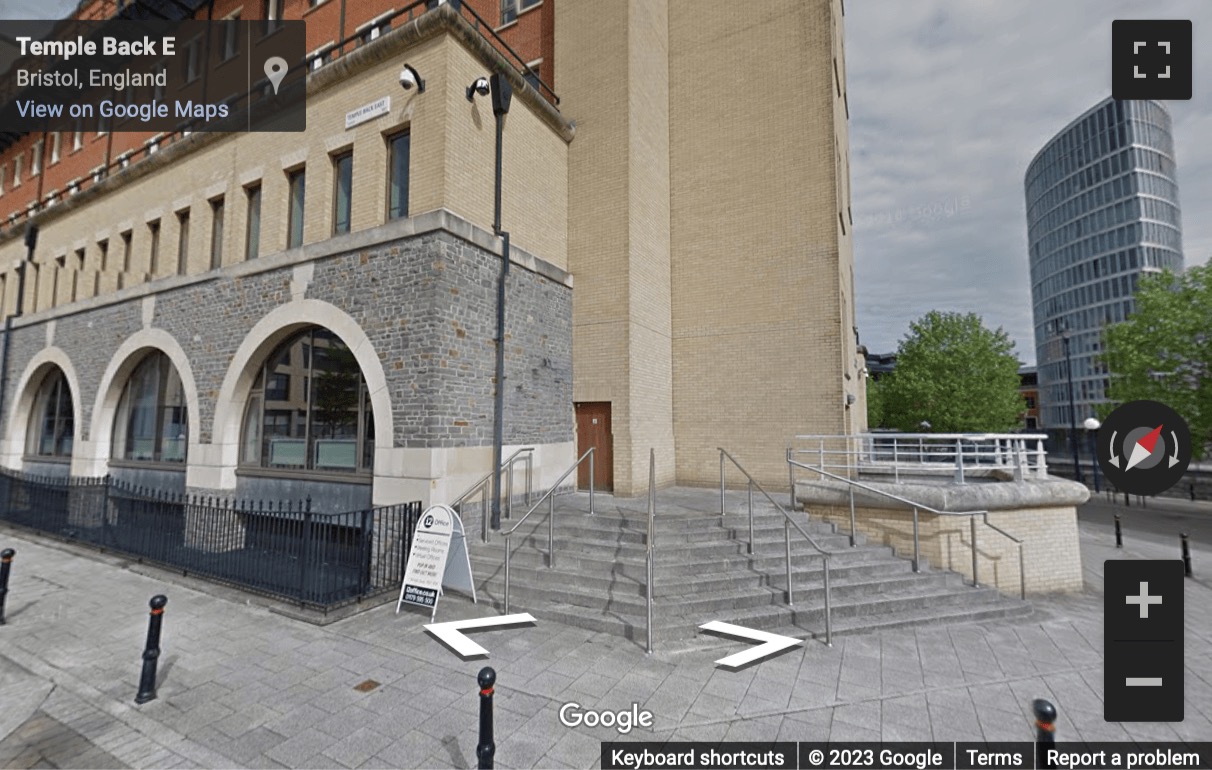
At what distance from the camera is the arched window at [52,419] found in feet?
58.6

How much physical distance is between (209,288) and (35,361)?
11021mm

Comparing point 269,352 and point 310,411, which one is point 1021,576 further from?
point 269,352

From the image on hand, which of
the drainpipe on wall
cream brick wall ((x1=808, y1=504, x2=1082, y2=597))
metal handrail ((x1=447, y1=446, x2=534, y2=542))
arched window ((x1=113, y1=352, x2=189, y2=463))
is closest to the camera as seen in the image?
cream brick wall ((x1=808, y1=504, x2=1082, y2=597))

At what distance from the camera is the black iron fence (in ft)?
25.4

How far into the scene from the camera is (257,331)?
11.4 meters

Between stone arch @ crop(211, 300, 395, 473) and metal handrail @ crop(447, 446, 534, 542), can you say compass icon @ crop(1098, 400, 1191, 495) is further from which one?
stone arch @ crop(211, 300, 395, 473)

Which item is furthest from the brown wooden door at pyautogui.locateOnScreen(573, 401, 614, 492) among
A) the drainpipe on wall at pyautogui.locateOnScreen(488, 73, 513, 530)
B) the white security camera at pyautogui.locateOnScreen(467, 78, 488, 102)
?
the white security camera at pyautogui.locateOnScreen(467, 78, 488, 102)

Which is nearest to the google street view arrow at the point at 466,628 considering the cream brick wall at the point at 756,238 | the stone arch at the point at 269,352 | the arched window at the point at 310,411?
the stone arch at the point at 269,352

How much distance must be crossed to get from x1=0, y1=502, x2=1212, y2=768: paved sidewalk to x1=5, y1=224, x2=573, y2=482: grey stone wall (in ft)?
11.9

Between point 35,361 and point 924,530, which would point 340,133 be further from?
point 35,361

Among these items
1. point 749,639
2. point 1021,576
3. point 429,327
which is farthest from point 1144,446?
point 429,327

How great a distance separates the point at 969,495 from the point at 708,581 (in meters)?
5.02

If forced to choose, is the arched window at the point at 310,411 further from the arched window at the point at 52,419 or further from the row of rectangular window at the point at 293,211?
the arched window at the point at 52,419

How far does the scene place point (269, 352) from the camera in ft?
38.7
